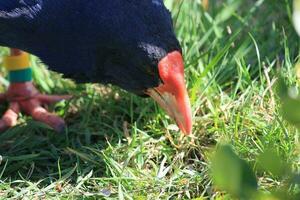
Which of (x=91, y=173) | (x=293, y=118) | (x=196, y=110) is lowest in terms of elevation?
(x=91, y=173)

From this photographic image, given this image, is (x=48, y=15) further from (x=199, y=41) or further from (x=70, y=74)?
(x=199, y=41)

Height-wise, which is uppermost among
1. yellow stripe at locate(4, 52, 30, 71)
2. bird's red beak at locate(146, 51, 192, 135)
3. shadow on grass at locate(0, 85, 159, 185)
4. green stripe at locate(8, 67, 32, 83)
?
bird's red beak at locate(146, 51, 192, 135)

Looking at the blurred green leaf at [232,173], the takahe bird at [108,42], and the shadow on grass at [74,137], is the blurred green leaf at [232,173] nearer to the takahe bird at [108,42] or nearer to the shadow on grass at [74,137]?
the takahe bird at [108,42]

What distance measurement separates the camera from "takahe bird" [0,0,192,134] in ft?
9.62

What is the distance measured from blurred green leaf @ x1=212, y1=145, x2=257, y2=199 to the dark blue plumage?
164cm

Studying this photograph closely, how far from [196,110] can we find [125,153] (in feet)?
1.68

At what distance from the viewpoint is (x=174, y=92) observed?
10.1 ft

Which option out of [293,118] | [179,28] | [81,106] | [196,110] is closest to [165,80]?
[196,110]

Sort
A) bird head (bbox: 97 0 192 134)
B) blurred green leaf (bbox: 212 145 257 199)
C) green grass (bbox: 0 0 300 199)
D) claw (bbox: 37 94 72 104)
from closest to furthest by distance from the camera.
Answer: blurred green leaf (bbox: 212 145 257 199) → bird head (bbox: 97 0 192 134) → green grass (bbox: 0 0 300 199) → claw (bbox: 37 94 72 104)

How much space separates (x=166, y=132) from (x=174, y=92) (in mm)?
398

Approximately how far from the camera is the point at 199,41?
4070 millimetres

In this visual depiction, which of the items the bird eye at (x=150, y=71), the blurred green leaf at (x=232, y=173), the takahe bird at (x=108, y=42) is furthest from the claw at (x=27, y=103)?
the blurred green leaf at (x=232, y=173)

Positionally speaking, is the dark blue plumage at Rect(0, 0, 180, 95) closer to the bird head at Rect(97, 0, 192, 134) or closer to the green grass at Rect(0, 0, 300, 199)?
the bird head at Rect(97, 0, 192, 134)

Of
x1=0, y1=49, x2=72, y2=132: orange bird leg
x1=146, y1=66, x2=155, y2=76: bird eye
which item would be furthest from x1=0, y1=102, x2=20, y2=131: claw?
x1=146, y1=66, x2=155, y2=76: bird eye
